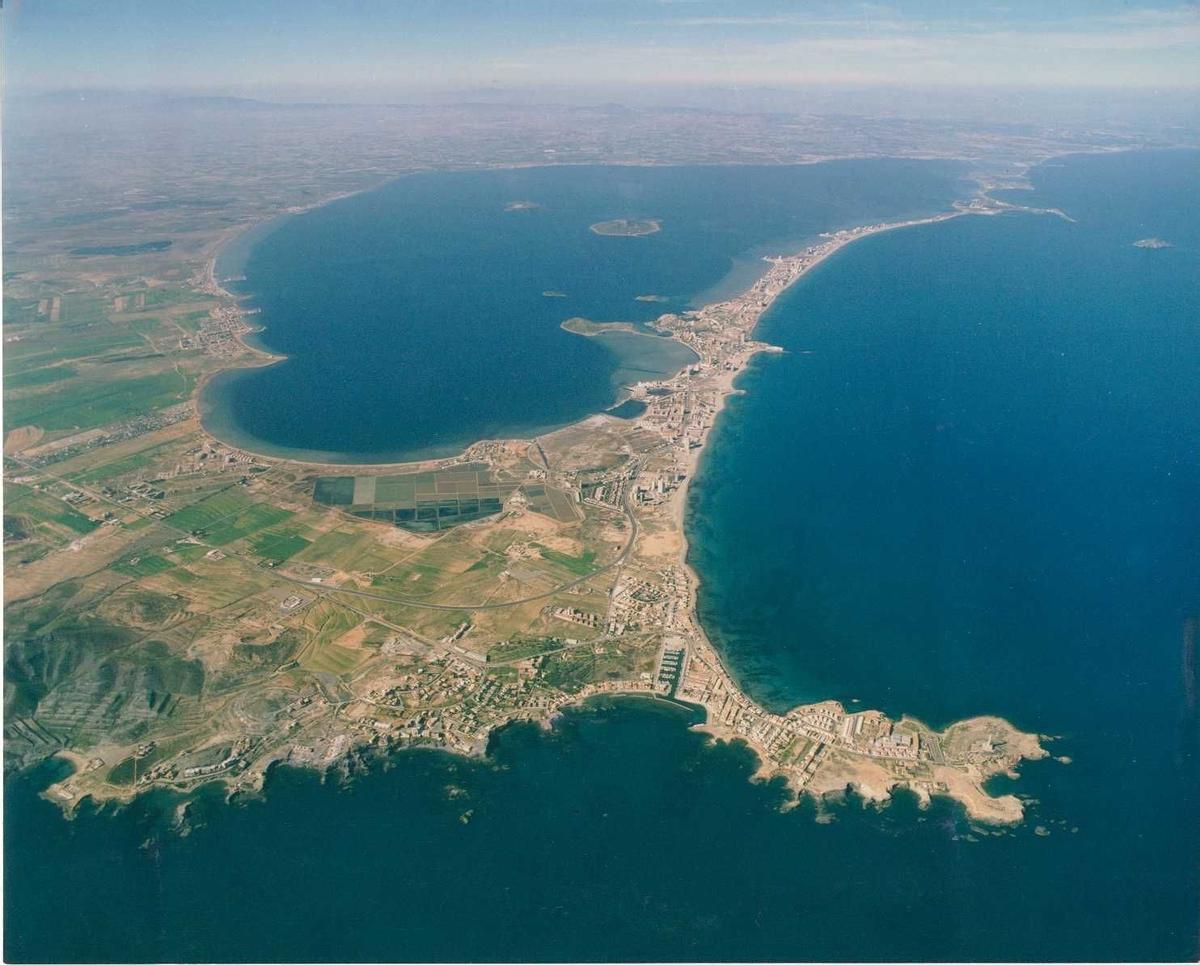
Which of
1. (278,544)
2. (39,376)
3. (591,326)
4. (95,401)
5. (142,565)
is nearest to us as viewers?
(142,565)

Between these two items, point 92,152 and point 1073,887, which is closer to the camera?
point 1073,887

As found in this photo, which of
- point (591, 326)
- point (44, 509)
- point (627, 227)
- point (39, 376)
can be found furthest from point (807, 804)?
point (627, 227)

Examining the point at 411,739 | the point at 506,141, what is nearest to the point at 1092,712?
the point at 411,739

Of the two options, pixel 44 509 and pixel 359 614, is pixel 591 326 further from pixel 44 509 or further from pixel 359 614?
pixel 44 509

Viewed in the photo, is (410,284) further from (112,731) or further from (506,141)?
(506,141)

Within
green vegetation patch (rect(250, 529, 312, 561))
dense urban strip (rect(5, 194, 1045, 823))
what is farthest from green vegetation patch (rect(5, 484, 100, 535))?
green vegetation patch (rect(250, 529, 312, 561))
